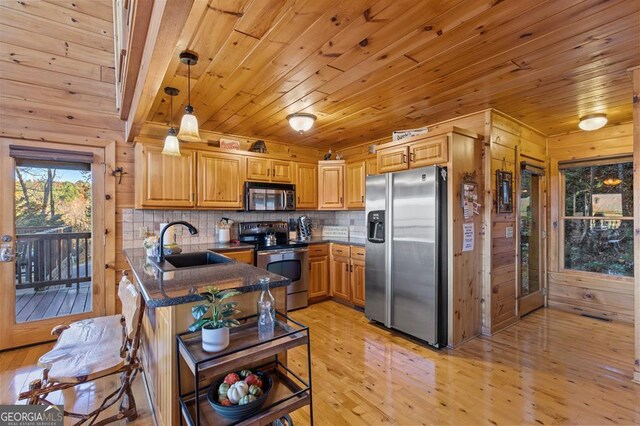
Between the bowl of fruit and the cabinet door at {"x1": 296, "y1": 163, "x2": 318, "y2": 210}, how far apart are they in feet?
10.8

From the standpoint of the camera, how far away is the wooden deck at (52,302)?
3050 mm

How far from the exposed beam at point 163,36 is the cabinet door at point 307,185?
8.38 ft

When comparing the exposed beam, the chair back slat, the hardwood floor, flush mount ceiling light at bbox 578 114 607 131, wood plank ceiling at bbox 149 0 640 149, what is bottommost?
the hardwood floor

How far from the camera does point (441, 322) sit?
2986mm

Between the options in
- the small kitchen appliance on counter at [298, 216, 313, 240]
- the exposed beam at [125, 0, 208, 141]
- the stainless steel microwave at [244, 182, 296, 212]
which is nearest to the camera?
the exposed beam at [125, 0, 208, 141]

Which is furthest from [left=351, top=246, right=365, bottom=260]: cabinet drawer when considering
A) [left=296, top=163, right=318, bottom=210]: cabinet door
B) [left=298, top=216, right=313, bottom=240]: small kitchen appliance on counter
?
[left=296, top=163, right=318, bottom=210]: cabinet door

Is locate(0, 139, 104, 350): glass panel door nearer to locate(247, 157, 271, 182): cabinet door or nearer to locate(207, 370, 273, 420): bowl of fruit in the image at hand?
locate(247, 157, 271, 182): cabinet door

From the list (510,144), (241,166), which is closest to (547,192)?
(510,144)

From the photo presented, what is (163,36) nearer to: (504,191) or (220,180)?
(220,180)

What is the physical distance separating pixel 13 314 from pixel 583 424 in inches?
190

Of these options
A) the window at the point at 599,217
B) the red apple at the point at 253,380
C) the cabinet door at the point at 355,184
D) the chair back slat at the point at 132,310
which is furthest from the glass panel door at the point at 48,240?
the window at the point at 599,217

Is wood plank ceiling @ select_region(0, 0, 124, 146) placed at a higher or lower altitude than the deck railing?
higher

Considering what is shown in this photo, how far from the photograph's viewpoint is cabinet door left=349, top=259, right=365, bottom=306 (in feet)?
13.4

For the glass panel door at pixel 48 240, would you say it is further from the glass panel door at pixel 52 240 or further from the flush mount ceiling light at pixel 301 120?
the flush mount ceiling light at pixel 301 120
